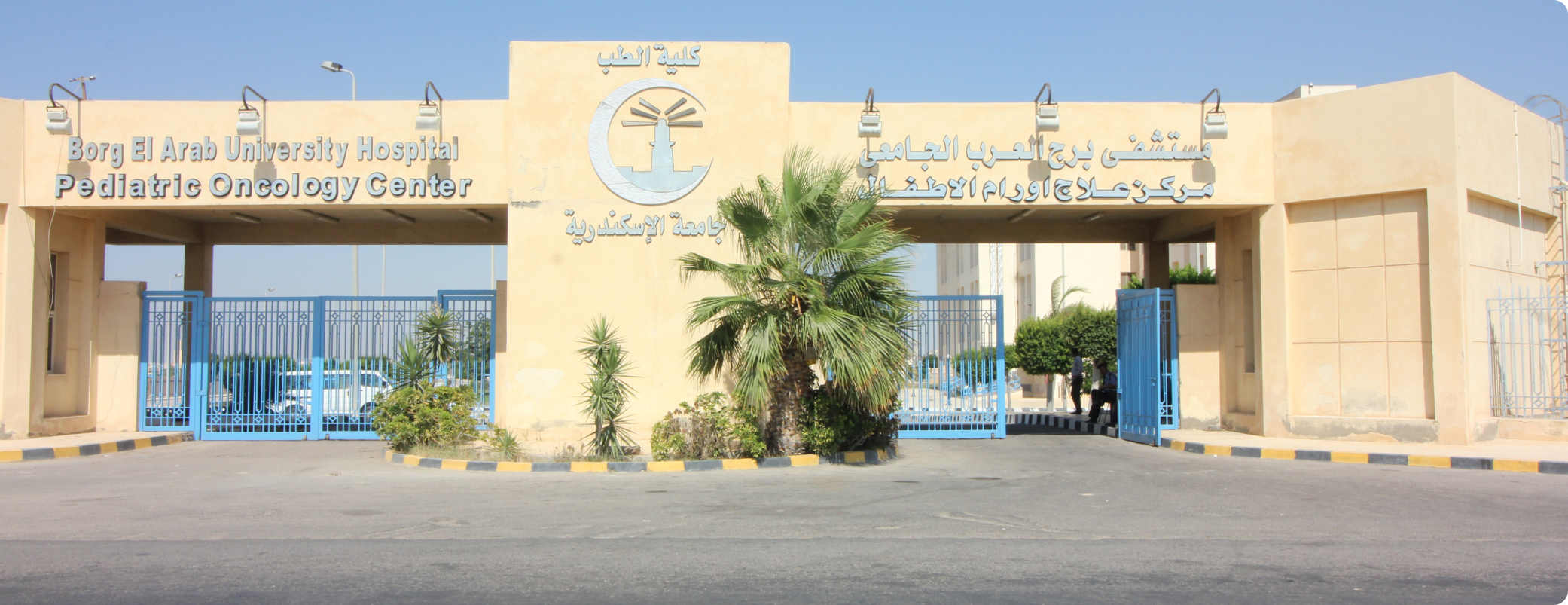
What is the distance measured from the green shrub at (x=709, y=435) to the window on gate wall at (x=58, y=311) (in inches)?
426

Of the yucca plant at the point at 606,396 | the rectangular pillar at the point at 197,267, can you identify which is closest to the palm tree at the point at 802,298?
the yucca plant at the point at 606,396

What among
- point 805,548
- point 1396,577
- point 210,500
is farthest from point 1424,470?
point 210,500

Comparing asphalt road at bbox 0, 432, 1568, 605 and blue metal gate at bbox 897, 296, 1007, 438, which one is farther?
blue metal gate at bbox 897, 296, 1007, 438

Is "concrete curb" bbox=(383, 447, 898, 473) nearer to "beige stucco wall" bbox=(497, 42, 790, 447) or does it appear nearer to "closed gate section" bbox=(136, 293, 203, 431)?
"beige stucco wall" bbox=(497, 42, 790, 447)

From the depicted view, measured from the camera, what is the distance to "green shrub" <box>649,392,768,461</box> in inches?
520

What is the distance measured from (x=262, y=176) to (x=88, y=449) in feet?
15.5

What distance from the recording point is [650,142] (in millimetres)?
15953

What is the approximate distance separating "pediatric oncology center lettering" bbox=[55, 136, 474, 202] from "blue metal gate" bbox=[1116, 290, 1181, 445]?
10.9 meters

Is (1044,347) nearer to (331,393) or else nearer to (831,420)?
(831,420)

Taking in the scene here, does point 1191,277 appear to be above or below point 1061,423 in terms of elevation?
above

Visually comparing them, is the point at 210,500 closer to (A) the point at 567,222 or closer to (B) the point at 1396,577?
(A) the point at 567,222

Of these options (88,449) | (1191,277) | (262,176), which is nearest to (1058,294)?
(1191,277)

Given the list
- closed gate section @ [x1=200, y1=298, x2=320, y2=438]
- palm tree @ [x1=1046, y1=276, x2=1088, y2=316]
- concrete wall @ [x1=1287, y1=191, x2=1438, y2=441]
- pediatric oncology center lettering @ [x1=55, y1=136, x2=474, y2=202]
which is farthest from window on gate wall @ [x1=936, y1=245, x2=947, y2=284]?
pediatric oncology center lettering @ [x1=55, y1=136, x2=474, y2=202]

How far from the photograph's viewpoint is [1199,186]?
1609 cm
